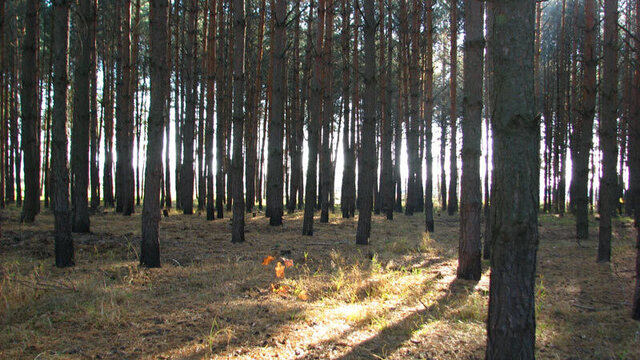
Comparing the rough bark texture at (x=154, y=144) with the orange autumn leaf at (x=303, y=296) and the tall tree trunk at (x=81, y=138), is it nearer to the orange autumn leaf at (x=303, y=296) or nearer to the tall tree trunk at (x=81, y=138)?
the orange autumn leaf at (x=303, y=296)

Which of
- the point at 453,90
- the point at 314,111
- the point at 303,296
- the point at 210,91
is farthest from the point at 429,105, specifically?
the point at 303,296

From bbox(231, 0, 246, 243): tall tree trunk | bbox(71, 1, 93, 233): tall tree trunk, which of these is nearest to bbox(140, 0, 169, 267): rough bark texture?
bbox(231, 0, 246, 243): tall tree trunk

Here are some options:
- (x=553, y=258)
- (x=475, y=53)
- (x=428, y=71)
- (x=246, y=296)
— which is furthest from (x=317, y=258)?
(x=428, y=71)

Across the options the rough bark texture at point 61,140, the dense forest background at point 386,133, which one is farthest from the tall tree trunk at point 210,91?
the rough bark texture at point 61,140

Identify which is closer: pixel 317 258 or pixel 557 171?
pixel 317 258

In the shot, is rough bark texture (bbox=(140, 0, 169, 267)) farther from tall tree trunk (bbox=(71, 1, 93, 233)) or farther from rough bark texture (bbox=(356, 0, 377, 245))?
rough bark texture (bbox=(356, 0, 377, 245))

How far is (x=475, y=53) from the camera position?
223 inches

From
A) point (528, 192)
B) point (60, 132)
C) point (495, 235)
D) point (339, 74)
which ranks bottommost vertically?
point (495, 235)

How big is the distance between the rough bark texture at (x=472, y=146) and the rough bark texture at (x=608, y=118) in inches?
114

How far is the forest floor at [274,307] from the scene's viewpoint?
3.22m

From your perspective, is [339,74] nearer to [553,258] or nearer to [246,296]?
[553,258]

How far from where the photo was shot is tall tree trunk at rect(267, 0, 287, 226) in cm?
976

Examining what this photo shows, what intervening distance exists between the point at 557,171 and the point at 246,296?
19.3 m

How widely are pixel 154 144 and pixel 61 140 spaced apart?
1.17 m
